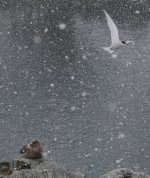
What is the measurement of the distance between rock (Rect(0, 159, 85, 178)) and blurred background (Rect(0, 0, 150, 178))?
5811 millimetres

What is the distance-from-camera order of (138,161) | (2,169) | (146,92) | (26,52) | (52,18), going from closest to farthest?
(2,169) < (138,161) < (146,92) < (26,52) < (52,18)

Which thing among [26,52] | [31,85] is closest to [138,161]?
[31,85]

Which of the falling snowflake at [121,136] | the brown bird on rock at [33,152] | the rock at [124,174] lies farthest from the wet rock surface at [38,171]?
the falling snowflake at [121,136]

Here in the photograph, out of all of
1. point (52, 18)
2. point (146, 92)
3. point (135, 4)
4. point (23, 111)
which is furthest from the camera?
point (135, 4)

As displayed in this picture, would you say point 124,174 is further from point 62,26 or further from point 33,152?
point 62,26

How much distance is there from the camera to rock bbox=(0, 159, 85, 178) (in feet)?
28.6

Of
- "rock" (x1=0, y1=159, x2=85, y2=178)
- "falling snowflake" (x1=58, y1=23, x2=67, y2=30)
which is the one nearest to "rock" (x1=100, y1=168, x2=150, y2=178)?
"rock" (x1=0, y1=159, x2=85, y2=178)

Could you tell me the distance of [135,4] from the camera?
3803 cm

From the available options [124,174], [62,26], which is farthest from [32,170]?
[62,26]

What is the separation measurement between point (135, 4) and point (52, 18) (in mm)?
8444

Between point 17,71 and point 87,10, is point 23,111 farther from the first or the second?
point 87,10

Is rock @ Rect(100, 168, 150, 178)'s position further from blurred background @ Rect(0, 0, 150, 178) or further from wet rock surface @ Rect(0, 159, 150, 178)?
blurred background @ Rect(0, 0, 150, 178)

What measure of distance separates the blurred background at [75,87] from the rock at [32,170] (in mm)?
5811

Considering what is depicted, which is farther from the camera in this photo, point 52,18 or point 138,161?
point 52,18
